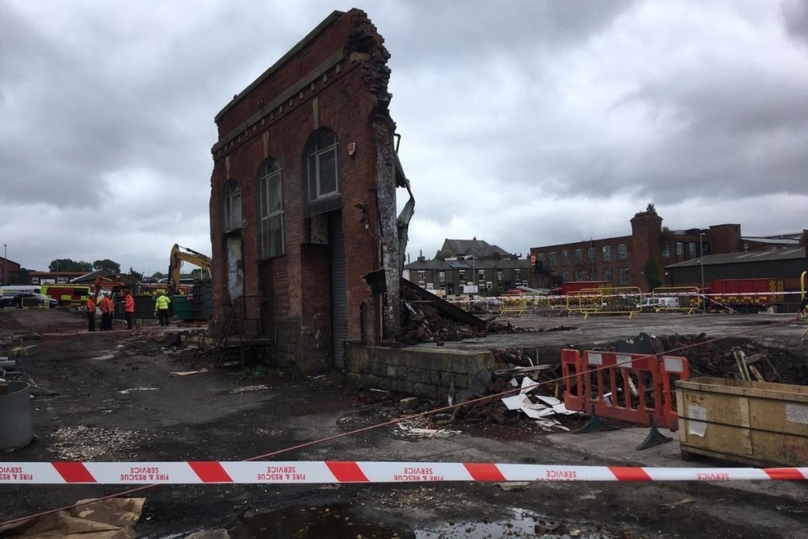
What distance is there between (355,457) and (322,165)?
856 cm

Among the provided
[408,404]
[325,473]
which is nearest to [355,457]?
[325,473]

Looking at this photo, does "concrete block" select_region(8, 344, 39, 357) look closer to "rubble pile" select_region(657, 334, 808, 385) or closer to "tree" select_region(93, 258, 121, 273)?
"rubble pile" select_region(657, 334, 808, 385)

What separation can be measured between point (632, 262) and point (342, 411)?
66627 millimetres

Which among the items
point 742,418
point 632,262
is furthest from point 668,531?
point 632,262

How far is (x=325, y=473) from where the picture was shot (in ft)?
13.7

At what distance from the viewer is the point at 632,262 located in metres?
69.1

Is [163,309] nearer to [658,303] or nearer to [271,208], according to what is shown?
[271,208]

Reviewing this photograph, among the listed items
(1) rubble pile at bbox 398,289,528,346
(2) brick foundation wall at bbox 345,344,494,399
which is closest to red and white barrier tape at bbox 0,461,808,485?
(2) brick foundation wall at bbox 345,344,494,399

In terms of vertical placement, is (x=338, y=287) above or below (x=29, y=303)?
below

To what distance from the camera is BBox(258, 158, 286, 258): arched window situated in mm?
15133

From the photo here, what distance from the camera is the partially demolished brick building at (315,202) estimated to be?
37.7 feet

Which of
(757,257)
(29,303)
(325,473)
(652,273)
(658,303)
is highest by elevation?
(757,257)

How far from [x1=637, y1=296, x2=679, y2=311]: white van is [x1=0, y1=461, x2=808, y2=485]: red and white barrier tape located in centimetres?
2184

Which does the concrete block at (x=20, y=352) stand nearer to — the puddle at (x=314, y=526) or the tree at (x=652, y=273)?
the puddle at (x=314, y=526)
